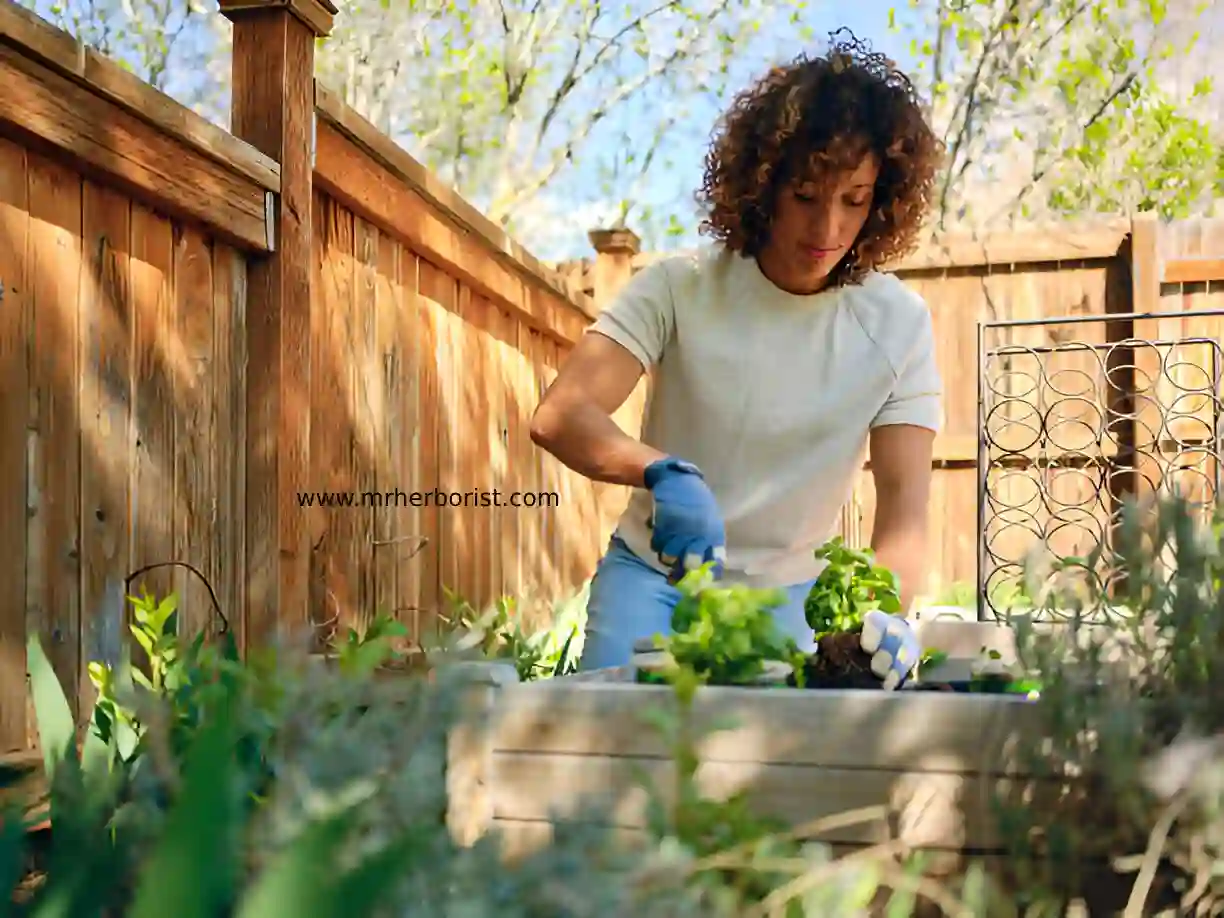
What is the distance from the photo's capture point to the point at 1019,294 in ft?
17.1

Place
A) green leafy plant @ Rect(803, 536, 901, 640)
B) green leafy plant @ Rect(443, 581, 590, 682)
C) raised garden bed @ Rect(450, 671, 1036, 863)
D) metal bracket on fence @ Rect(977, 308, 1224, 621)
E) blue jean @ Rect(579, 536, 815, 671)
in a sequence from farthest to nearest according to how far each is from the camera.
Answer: metal bracket on fence @ Rect(977, 308, 1224, 621) < green leafy plant @ Rect(443, 581, 590, 682) < blue jean @ Rect(579, 536, 815, 671) < green leafy plant @ Rect(803, 536, 901, 640) < raised garden bed @ Rect(450, 671, 1036, 863)

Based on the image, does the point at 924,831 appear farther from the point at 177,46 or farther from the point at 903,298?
the point at 177,46

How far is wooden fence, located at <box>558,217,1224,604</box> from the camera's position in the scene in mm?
5039

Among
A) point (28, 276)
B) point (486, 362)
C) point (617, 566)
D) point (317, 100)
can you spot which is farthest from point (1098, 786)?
point (486, 362)

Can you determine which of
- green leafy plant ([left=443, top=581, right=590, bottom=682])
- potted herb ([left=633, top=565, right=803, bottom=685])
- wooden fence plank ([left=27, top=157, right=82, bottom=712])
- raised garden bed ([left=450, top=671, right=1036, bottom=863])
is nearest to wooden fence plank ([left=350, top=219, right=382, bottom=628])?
green leafy plant ([left=443, top=581, right=590, bottom=682])

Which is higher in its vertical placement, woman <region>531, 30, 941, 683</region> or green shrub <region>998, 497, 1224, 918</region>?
Result: woman <region>531, 30, 941, 683</region>

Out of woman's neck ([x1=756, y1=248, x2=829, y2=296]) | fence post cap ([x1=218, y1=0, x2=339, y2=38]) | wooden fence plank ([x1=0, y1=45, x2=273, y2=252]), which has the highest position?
fence post cap ([x1=218, y1=0, x2=339, y2=38])

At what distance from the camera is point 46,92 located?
165cm

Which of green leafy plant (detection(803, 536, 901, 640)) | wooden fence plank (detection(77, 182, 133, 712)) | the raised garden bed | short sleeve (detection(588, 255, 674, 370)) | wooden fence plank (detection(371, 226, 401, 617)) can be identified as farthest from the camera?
wooden fence plank (detection(371, 226, 401, 617))

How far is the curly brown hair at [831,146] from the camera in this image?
79.7 inches

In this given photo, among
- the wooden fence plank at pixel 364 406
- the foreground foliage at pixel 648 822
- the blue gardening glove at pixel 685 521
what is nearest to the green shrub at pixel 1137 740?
the foreground foliage at pixel 648 822

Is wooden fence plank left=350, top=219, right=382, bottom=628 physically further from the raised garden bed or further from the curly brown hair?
the raised garden bed

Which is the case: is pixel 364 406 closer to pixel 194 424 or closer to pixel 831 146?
pixel 194 424

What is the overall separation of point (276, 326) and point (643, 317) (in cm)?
72
